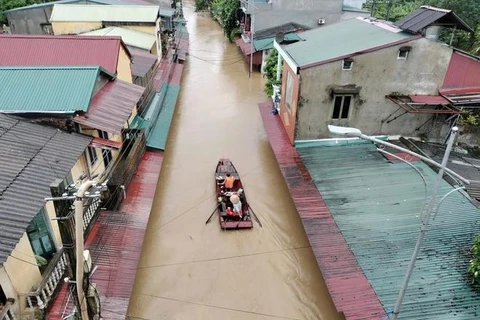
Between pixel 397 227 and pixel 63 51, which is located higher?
pixel 63 51

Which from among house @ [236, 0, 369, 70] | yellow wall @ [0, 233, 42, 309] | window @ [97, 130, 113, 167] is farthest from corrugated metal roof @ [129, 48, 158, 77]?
yellow wall @ [0, 233, 42, 309]

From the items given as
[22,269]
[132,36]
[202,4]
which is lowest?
[202,4]

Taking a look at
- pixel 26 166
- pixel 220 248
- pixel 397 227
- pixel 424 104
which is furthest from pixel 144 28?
pixel 397 227

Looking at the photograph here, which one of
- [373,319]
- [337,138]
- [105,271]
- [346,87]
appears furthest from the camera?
[337,138]

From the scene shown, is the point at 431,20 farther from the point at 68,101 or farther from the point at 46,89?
the point at 46,89

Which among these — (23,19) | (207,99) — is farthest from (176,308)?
(23,19)

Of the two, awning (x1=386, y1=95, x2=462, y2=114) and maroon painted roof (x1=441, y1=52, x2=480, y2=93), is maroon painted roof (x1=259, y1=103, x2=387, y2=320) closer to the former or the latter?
awning (x1=386, y1=95, x2=462, y2=114)

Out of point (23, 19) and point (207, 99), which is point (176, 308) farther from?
point (23, 19)
